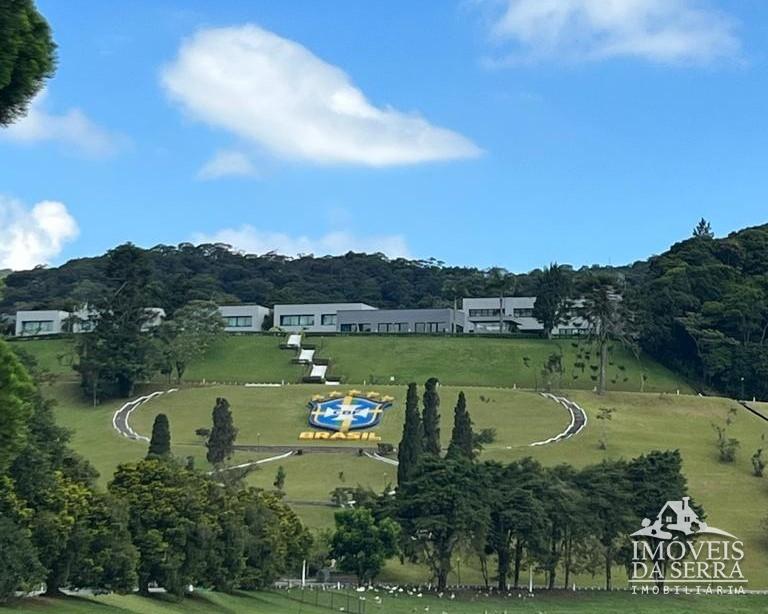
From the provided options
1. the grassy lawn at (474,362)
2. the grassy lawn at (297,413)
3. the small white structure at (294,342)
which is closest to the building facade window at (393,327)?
the grassy lawn at (474,362)

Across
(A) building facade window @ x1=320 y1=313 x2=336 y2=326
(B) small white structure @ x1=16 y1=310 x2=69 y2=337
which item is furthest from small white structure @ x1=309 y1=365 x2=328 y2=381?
(B) small white structure @ x1=16 y1=310 x2=69 y2=337

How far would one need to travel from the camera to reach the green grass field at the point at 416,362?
4363 inches

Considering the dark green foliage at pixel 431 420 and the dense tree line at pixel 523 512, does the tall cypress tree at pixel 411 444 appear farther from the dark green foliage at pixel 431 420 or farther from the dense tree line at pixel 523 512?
the dense tree line at pixel 523 512

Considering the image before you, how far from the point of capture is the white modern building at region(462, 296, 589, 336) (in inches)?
5624

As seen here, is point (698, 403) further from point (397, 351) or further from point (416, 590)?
point (416, 590)

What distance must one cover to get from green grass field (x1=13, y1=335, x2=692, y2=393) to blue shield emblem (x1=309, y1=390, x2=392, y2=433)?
1216 cm

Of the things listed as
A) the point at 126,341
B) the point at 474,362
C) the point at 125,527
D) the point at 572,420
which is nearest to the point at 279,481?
the point at 572,420

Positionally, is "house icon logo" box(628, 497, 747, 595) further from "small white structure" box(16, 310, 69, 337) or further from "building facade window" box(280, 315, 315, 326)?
"small white structure" box(16, 310, 69, 337)

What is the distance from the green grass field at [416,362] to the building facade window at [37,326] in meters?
16.3

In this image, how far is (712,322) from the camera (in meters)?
113

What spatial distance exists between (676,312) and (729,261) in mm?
18313

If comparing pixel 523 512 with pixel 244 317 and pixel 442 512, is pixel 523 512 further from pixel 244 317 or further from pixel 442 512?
pixel 244 317

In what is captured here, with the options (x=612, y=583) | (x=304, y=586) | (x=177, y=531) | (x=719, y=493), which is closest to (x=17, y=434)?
(x=177, y=531)

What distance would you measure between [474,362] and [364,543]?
210 feet
